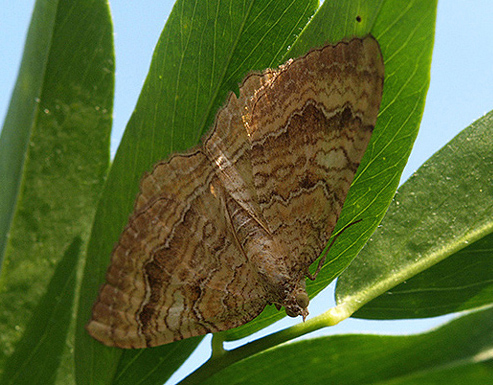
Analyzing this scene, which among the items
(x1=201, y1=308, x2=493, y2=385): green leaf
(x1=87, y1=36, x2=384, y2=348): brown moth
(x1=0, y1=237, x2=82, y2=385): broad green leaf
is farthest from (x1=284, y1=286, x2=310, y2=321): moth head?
(x1=0, y1=237, x2=82, y2=385): broad green leaf

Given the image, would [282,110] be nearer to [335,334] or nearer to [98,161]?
[98,161]

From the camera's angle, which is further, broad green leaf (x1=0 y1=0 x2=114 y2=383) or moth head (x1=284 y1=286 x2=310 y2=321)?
moth head (x1=284 y1=286 x2=310 y2=321)

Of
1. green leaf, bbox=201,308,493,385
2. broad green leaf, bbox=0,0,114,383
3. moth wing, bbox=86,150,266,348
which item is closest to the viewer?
green leaf, bbox=201,308,493,385

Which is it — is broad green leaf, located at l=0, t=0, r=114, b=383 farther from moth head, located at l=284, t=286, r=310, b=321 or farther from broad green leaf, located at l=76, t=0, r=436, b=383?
moth head, located at l=284, t=286, r=310, b=321

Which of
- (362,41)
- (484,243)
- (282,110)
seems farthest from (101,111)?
(484,243)

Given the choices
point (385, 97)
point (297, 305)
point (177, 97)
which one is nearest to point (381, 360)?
point (297, 305)

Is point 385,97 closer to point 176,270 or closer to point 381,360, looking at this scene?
point 381,360
